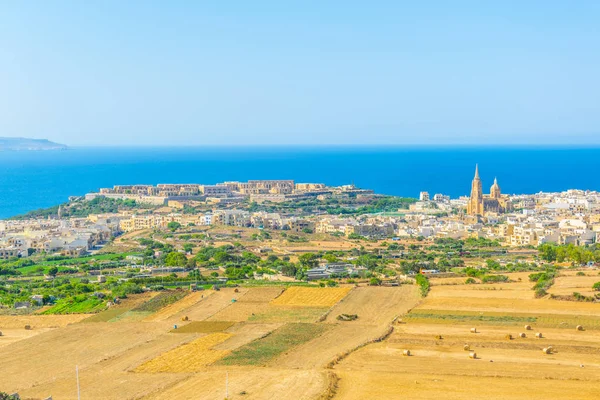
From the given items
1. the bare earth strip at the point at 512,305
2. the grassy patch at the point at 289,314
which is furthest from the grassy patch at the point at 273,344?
the bare earth strip at the point at 512,305

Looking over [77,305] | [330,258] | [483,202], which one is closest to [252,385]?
[77,305]

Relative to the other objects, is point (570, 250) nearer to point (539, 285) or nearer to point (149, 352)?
point (539, 285)

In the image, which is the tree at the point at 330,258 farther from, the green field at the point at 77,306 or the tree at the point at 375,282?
the green field at the point at 77,306

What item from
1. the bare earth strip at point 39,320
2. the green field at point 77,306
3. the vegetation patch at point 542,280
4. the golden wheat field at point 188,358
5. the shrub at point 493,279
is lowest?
the bare earth strip at point 39,320

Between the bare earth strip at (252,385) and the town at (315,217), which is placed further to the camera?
the town at (315,217)

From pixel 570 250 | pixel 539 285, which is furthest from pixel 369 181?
pixel 539 285

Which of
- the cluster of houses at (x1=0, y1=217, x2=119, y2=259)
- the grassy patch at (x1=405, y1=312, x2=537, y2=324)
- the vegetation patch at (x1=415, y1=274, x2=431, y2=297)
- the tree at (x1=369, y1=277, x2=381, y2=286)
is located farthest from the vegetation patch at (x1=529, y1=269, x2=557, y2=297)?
the cluster of houses at (x1=0, y1=217, x2=119, y2=259)

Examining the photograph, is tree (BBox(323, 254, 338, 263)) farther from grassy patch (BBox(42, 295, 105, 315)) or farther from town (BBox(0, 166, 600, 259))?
grassy patch (BBox(42, 295, 105, 315))
